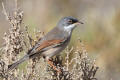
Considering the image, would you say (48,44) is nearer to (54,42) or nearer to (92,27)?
(54,42)

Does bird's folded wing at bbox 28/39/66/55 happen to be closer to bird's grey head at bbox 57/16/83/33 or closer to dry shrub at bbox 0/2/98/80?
dry shrub at bbox 0/2/98/80

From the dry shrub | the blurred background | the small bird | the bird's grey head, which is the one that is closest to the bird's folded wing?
the small bird

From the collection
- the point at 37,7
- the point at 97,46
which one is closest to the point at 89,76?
the point at 97,46

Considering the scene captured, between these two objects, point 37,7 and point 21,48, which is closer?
point 21,48

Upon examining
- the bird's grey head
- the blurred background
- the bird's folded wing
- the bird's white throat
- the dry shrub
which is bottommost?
the dry shrub

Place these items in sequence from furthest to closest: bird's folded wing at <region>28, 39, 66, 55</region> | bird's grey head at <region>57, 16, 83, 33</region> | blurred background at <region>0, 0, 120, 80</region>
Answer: blurred background at <region>0, 0, 120, 80</region>, bird's grey head at <region>57, 16, 83, 33</region>, bird's folded wing at <region>28, 39, 66, 55</region>

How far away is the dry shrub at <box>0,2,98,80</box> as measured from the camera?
5797 millimetres

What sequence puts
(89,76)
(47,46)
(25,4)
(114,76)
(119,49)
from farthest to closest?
(25,4) < (119,49) < (114,76) < (47,46) < (89,76)

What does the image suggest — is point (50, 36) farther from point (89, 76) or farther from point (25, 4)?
point (25, 4)

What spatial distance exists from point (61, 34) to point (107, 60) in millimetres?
2678

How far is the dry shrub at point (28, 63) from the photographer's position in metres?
5.80

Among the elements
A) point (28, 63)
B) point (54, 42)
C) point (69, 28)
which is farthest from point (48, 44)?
point (28, 63)

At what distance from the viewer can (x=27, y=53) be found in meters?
6.15

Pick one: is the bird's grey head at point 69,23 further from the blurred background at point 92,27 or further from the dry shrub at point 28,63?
the dry shrub at point 28,63
